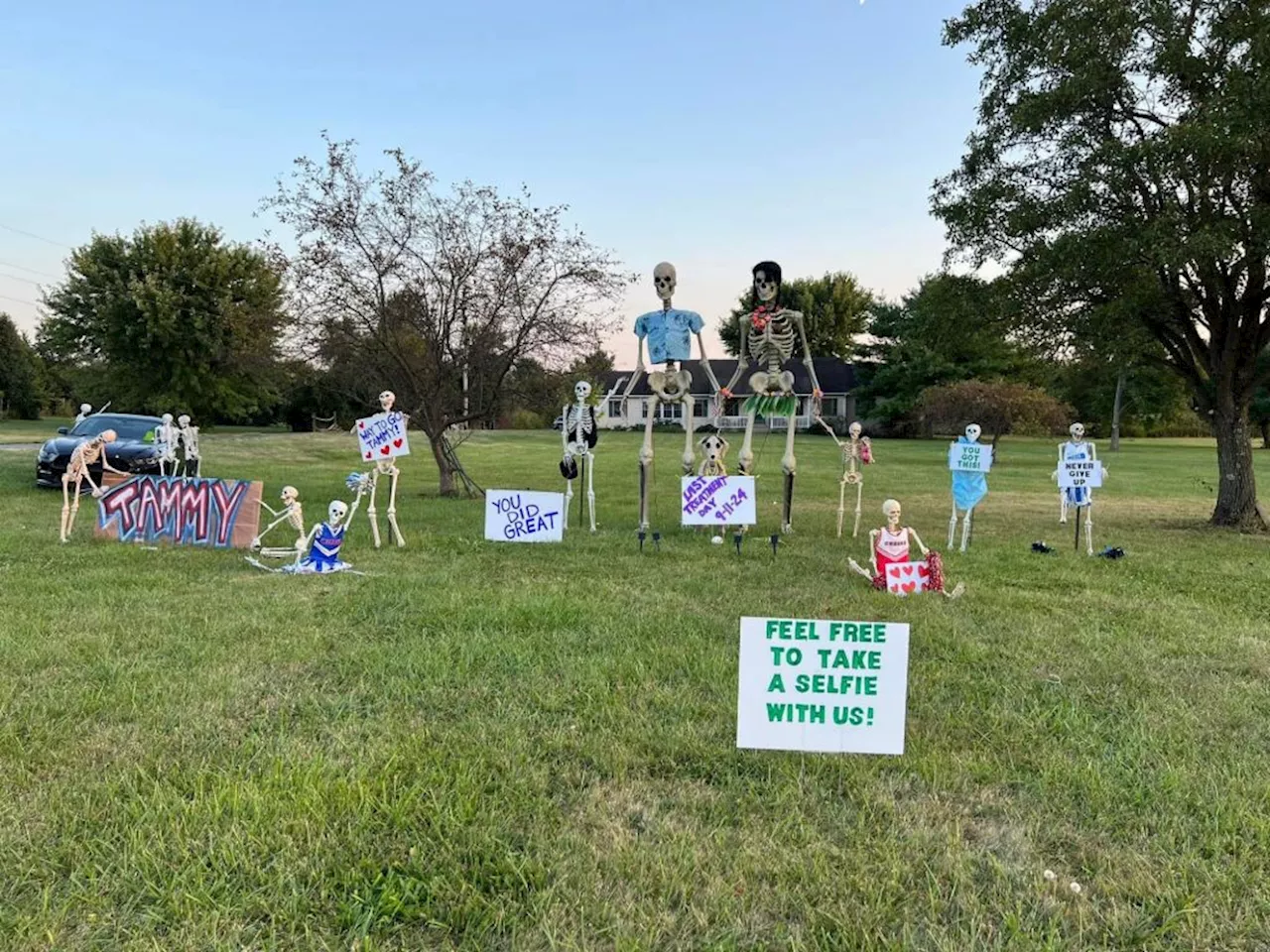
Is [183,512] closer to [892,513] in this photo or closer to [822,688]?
[892,513]

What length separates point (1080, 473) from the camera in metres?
8.68

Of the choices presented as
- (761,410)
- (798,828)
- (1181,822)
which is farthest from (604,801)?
(761,410)

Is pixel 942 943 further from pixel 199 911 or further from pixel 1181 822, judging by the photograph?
pixel 199 911

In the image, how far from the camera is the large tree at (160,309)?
31375 millimetres

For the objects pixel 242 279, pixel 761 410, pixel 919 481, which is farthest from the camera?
pixel 242 279

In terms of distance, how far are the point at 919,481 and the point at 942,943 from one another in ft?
60.4

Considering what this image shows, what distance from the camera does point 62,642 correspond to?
4.52m

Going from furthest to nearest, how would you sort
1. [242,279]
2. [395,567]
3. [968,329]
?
1. [242,279]
2. [968,329]
3. [395,567]

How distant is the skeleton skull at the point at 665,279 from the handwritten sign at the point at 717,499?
7.50ft

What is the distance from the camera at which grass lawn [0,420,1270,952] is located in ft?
7.54

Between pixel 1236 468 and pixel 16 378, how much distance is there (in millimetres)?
55934

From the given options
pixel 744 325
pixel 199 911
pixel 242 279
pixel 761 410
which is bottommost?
pixel 199 911

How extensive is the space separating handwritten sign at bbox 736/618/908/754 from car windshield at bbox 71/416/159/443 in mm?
13454

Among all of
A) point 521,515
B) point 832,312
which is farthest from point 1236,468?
point 832,312
